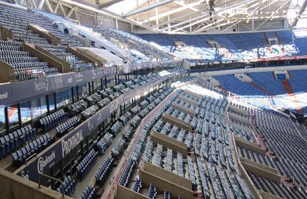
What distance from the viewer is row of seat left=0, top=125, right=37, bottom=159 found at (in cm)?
758

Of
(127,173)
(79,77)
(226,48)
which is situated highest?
(226,48)

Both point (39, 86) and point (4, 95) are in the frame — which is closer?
point (4, 95)

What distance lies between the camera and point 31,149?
7.96 m

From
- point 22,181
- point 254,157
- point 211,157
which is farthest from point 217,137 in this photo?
point 22,181

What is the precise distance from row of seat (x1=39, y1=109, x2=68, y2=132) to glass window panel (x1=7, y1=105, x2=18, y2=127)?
2.49ft

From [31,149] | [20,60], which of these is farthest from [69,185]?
[20,60]

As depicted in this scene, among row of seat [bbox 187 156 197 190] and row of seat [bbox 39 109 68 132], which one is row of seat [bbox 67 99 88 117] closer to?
row of seat [bbox 39 109 68 132]

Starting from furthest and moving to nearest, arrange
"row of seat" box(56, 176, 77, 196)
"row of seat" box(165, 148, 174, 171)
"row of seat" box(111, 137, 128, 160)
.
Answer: "row of seat" box(165, 148, 174, 171), "row of seat" box(111, 137, 128, 160), "row of seat" box(56, 176, 77, 196)

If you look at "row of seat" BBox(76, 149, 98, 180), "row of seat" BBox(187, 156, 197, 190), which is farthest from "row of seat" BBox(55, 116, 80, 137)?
"row of seat" BBox(187, 156, 197, 190)

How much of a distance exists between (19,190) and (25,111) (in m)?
4.31

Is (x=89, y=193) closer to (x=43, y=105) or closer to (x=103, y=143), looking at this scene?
(x=43, y=105)

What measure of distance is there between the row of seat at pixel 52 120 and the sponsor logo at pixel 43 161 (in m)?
1.78

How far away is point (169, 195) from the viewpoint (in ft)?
33.7

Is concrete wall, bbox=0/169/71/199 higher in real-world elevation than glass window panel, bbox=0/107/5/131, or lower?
lower
